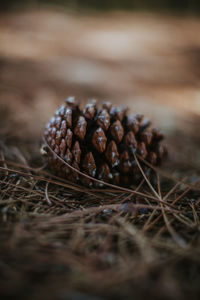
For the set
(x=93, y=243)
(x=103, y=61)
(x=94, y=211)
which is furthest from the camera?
(x=103, y=61)

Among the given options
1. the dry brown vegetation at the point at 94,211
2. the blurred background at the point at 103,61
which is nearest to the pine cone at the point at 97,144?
the dry brown vegetation at the point at 94,211

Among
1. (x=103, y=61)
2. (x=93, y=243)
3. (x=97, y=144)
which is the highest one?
(x=103, y=61)

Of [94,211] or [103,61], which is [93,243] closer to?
[94,211]

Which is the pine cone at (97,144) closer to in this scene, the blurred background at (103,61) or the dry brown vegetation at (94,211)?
the dry brown vegetation at (94,211)

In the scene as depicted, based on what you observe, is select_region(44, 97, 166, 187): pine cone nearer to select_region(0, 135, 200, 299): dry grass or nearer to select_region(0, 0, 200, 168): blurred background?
select_region(0, 135, 200, 299): dry grass

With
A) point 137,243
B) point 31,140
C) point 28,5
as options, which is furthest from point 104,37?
point 137,243

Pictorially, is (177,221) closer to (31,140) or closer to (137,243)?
(137,243)

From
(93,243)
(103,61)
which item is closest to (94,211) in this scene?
(93,243)
